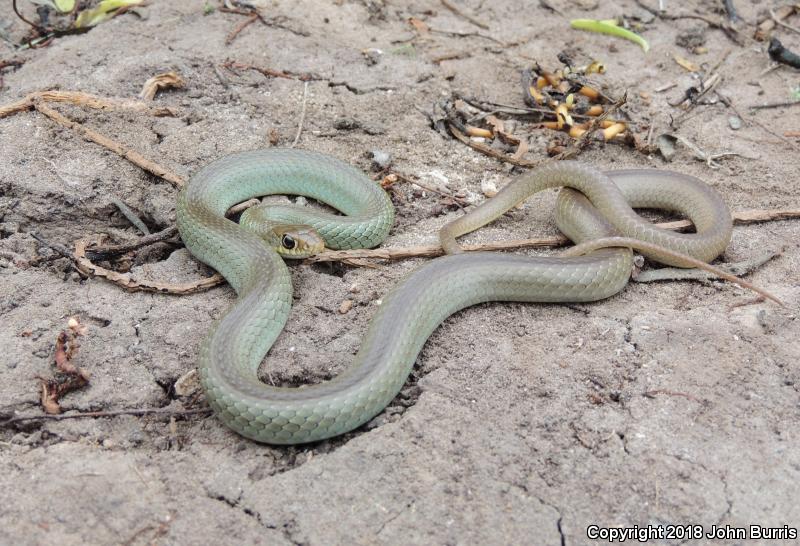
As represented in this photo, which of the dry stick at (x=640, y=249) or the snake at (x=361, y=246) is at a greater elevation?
the dry stick at (x=640, y=249)

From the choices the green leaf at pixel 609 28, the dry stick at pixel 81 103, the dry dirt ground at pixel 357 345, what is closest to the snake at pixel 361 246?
the dry dirt ground at pixel 357 345

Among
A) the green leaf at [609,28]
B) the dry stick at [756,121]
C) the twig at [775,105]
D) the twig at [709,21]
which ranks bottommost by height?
the dry stick at [756,121]

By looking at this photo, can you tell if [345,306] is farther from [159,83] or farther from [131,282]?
[159,83]

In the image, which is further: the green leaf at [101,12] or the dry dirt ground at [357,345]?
the green leaf at [101,12]

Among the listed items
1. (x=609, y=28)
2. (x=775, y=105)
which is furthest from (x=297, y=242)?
(x=775, y=105)

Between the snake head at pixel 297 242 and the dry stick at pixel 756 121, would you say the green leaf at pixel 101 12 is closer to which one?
the snake head at pixel 297 242

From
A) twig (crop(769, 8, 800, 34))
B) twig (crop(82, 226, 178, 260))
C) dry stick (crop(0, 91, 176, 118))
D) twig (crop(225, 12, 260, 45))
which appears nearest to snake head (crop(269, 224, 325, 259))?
twig (crop(82, 226, 178, 260))

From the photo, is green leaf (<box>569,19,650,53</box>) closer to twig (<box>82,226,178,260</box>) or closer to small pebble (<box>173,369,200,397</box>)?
twig (<box>82,226,178,260</box>)
